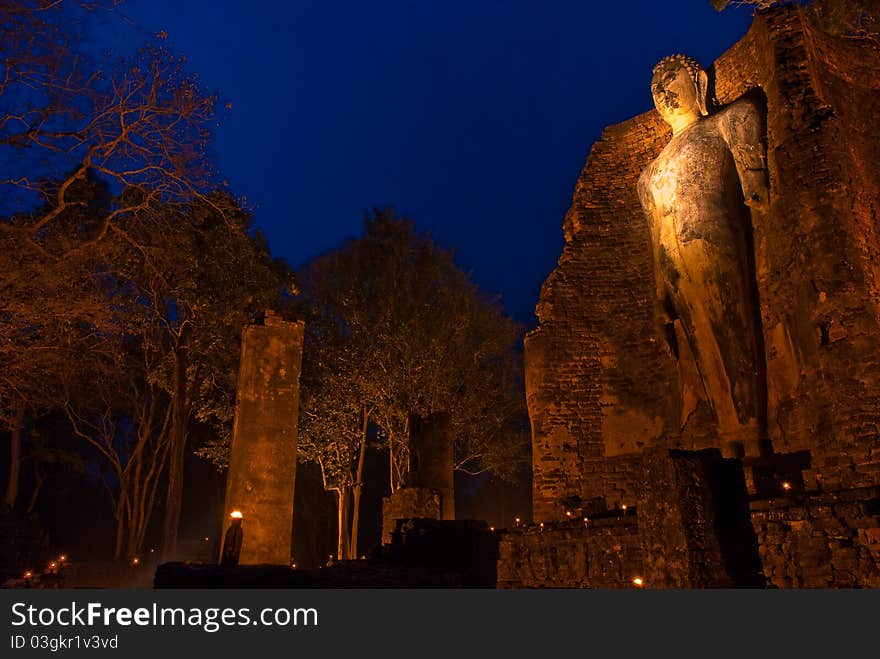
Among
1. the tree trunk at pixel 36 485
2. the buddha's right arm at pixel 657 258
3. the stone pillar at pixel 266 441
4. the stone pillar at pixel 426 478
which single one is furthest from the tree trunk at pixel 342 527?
the buddha's right arm at pixel 657 258

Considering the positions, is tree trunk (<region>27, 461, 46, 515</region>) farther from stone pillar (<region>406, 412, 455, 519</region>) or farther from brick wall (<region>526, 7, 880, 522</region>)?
brick wall (<region>526, 7, 880, 522</region>)

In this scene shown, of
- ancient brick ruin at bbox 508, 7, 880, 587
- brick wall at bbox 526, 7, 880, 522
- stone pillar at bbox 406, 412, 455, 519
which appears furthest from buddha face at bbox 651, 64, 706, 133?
stone pillar at bbox 406, 412, 455, 519

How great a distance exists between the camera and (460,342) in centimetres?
1778

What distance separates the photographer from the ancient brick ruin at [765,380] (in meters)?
5.52

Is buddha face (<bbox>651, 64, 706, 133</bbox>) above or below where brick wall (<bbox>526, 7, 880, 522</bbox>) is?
above

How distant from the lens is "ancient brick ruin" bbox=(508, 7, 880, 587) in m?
5.52

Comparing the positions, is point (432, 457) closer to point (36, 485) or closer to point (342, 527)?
point (342, 527)

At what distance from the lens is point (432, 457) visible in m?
12.7

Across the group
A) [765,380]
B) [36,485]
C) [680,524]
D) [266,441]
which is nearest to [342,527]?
[266,441]

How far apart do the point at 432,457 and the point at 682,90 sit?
23.8ft

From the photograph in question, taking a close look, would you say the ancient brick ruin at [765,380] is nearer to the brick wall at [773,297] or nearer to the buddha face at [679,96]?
the brick wall at [773,297]

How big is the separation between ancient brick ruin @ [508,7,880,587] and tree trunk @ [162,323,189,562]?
23.8 feet

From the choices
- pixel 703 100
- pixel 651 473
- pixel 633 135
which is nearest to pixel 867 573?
pixel 651 473

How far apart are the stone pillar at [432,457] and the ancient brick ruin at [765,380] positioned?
216cm
